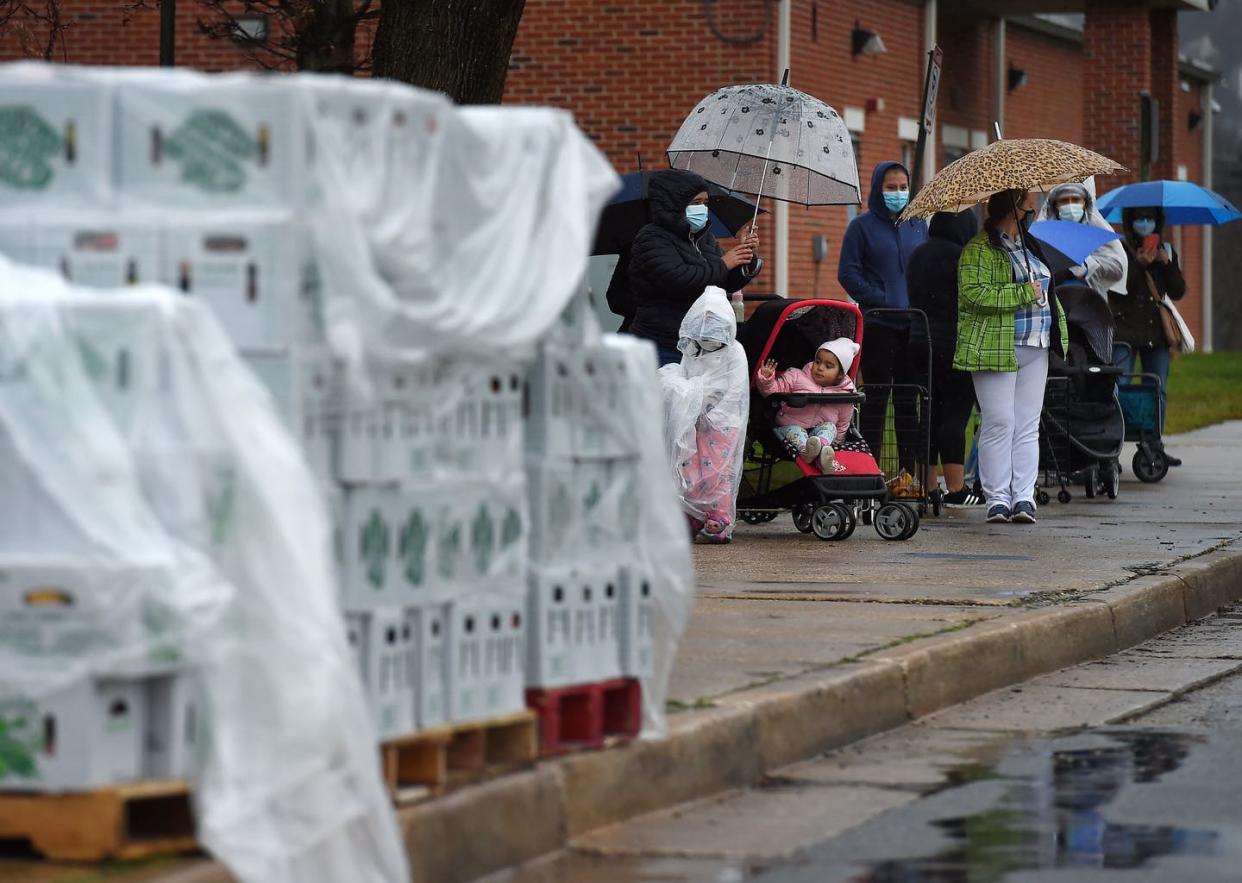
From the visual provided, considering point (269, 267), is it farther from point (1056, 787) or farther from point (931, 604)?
point (931, 604)

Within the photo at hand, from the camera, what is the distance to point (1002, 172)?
13.5 m

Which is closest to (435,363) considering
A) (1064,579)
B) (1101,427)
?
(1064,579)

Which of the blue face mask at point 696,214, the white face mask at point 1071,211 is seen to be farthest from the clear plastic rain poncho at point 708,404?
the white face mask at point 1071,211

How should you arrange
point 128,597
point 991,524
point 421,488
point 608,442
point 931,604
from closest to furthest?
point 128,597 < point 421,488 < point 608,442 < point 931,604 < point 991,524

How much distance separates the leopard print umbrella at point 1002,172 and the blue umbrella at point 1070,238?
1.50 m

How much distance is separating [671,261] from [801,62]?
12888 mm

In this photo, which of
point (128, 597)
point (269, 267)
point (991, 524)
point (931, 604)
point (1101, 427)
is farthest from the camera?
point (1101, 427)

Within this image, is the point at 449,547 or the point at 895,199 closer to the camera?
the point at 449,547

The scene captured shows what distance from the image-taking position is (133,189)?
5.27m

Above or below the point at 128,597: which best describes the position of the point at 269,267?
above

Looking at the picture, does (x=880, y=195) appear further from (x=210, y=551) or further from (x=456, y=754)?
(x=210, y=551)

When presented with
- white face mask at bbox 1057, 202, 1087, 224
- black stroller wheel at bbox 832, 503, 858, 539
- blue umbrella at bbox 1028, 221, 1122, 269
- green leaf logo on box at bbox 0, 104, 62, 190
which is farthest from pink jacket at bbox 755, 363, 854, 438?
green leaf logo on box at bbox 0, 104, 62, 190

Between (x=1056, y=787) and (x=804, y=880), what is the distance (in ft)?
4.67

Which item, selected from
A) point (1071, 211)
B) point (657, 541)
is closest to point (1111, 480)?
point (1071, 211)
